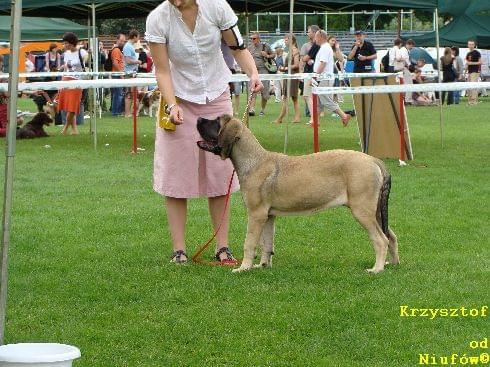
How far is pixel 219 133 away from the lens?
6.91 metres

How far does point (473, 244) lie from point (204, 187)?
6.95 ft

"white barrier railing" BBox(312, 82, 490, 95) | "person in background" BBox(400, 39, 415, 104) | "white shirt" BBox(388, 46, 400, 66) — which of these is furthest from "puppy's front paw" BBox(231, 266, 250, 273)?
"white shirt" BBox(388, 46, 400, 66)

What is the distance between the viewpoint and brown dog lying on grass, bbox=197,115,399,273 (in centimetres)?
684

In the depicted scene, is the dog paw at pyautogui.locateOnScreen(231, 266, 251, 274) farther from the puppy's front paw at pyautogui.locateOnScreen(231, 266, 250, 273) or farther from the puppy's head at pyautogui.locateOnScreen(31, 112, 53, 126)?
the puppy's head at pyautogui.locateOnScreen(31, 112, 53, 126)

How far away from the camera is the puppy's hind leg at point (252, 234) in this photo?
6969 mm

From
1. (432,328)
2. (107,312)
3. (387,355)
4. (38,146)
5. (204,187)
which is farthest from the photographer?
(38,146)

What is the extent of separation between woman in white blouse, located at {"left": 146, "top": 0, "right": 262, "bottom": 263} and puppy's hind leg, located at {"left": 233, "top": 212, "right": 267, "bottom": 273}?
428mm

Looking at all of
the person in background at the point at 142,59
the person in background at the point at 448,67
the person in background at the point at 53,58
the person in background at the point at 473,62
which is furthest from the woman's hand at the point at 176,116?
the person in background at the point at 448,67

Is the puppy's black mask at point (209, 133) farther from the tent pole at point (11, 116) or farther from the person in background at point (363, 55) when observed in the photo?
the person in background at point (363, 55)

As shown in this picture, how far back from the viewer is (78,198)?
10.8 m

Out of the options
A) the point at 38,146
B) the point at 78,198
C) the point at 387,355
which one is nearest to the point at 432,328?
the point at 387,355

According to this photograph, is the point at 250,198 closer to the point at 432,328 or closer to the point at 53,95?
the point at 432,328

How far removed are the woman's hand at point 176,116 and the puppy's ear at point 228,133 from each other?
0.92 ft

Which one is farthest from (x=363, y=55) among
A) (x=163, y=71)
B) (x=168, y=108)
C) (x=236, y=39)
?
(x=168, y=108)
